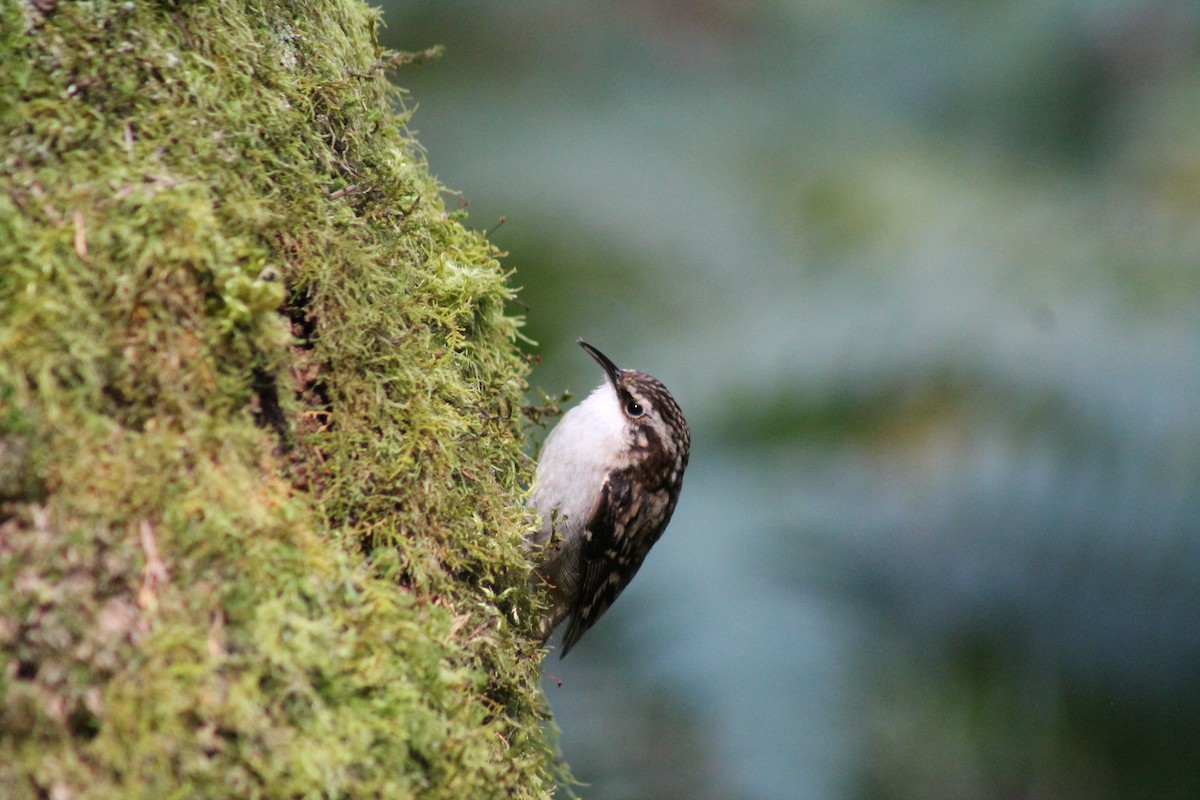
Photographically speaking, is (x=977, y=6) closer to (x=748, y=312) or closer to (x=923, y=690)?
(x=748, y=312)

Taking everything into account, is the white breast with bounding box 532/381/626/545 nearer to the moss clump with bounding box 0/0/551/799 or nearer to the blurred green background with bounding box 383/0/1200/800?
the moss clump with bounding box 0/0/551/799

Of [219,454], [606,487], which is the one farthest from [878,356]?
[219,454]

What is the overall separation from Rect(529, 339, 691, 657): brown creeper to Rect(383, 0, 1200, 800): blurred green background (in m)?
1.18

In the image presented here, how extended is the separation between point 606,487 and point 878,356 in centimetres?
206

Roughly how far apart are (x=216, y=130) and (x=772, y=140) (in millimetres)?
4422

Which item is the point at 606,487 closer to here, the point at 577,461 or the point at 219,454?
the point at 577,461

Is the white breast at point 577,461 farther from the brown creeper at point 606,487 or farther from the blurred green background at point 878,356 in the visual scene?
the blurred green background at point 878,356

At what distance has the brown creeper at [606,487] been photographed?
126 inches

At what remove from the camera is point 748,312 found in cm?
→ 510

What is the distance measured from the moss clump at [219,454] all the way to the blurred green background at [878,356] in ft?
8.63

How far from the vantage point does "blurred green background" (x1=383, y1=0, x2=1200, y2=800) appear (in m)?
4.20

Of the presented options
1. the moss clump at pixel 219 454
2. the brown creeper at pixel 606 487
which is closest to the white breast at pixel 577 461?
the brown creeper at pixel 606 487

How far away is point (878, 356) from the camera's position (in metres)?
4.72

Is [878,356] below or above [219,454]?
below
